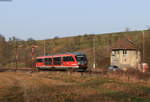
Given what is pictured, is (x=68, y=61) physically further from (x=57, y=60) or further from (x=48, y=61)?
(x=48, y=61)

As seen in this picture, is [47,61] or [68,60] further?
[47,61]

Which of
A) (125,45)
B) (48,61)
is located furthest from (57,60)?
(125,45)

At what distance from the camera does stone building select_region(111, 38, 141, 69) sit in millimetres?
69875

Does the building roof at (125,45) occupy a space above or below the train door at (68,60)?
above

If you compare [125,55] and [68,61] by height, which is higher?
[125,55]

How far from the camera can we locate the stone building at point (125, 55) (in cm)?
6988

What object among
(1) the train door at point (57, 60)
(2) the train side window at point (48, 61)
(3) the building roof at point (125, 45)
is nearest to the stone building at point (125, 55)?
(3) the building roof at point (125, 45)

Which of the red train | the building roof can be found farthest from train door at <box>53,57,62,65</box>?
the building roof

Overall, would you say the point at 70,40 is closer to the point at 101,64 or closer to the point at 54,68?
the point at 101,64

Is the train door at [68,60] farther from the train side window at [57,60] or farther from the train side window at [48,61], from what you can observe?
the train side window at [48,61]

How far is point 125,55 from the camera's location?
70.1 metres

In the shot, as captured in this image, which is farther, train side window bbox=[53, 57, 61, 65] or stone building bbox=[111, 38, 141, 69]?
stone building bbox=[111, 38, 141, 69]

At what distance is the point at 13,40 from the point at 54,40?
79.2ft

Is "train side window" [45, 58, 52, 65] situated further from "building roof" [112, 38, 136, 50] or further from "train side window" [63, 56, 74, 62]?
"building roof" [112, 38, 136, 50]
